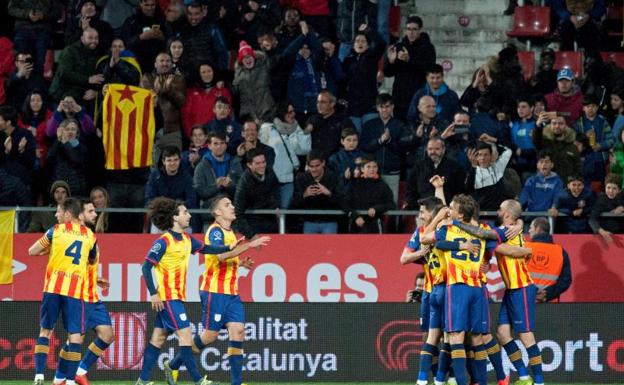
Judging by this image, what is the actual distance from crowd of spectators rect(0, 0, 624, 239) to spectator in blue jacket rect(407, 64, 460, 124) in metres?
0.03

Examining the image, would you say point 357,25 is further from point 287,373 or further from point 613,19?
point 287,373

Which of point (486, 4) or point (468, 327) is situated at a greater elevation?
point (486, 4)

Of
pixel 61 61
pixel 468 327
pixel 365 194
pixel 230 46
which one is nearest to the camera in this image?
pixel 468 327

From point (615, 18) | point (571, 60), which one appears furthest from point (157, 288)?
point (615, 18)

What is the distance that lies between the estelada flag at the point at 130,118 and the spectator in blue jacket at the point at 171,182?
36.6 inches

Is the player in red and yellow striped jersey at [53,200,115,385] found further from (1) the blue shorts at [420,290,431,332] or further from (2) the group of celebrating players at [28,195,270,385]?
(1) the blue shorts at [420,290,431,332]

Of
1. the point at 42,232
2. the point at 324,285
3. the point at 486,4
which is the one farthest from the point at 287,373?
the point at 486,4

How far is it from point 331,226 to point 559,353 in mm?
3448

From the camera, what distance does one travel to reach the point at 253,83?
20.2 meters

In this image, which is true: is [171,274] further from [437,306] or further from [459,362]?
[459,362]

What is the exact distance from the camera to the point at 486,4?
23.0 m

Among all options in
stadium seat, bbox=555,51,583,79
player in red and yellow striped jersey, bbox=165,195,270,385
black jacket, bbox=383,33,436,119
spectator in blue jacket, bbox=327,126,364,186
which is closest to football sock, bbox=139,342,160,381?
player in red and yellow striped jersey, bbox=165,195,270,385

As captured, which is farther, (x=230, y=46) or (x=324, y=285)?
(x=230, y=46)

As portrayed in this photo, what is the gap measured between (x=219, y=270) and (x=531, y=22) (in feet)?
29.6
